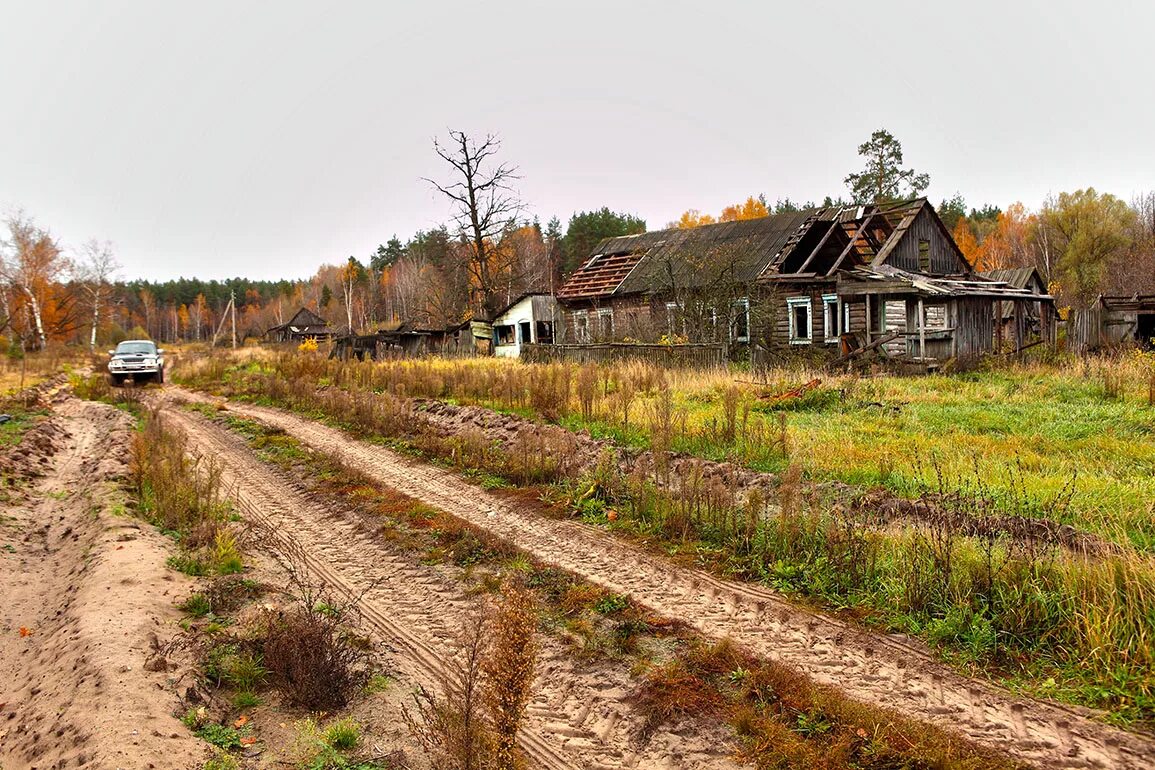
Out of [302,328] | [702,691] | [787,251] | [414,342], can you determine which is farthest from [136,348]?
[302,328]

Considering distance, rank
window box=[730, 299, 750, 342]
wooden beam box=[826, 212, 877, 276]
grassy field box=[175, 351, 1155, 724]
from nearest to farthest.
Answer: grassy field box=[175, 351, 1155, 724]
wooden beam box=[826, 212, 877, 276]
window box=[730, 299, 750, 342]

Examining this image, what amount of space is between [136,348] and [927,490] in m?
29.1

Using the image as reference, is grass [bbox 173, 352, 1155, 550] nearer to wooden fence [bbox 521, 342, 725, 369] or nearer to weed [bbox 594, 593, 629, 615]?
wooden fence [bbox 521, 342, 725, 369]

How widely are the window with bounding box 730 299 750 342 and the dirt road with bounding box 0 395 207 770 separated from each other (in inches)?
815

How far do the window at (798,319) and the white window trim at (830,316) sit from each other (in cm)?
76

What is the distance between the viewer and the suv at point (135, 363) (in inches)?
1014

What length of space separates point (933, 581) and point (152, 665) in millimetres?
5825

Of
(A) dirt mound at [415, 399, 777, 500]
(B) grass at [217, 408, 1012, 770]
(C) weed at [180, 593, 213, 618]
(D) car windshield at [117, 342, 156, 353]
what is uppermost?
(D) car windshield at [117, 342, 156, 353]

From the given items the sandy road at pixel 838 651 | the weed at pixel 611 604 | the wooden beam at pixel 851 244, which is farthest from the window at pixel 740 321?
the weed at pixel 611 604

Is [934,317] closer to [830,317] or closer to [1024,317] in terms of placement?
[830,317]

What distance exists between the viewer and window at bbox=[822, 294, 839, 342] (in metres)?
25.4

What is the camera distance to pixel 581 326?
3356cm

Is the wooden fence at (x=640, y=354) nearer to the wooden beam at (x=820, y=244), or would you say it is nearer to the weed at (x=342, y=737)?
the wooden beam at (x=820, y=244)

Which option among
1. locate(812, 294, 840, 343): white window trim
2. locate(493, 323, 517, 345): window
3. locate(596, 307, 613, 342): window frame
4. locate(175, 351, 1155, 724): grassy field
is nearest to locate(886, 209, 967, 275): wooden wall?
locate(812, 294, 840, 343): white window trim
